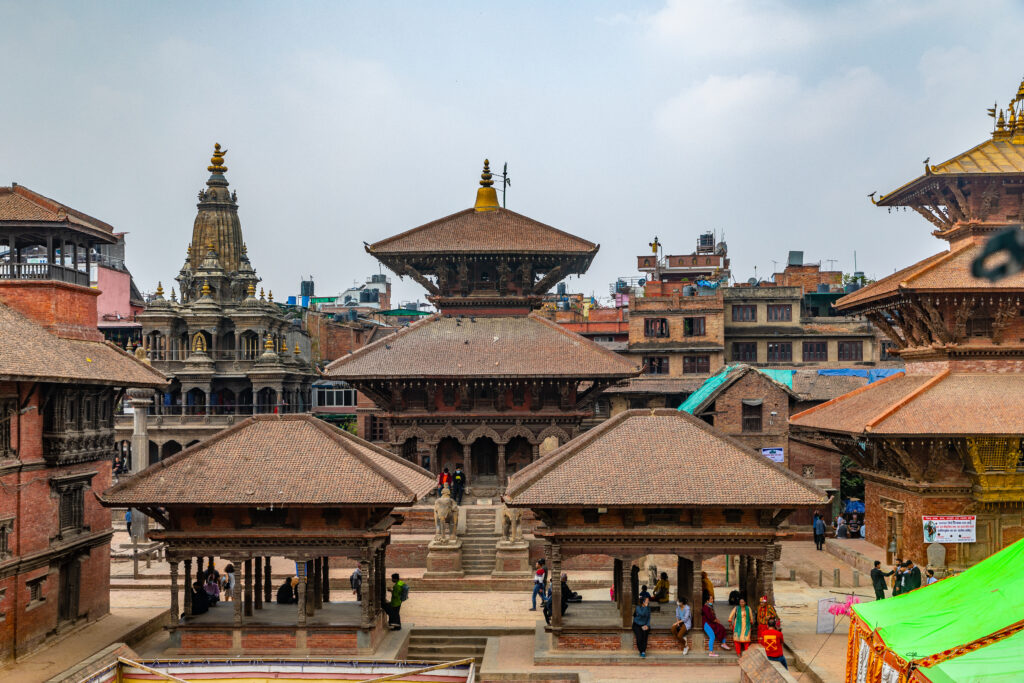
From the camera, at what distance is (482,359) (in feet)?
117

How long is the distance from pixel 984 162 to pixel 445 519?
20.2 m

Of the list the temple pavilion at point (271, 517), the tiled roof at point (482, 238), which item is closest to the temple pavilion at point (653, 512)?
the temple pavilion at point (271, 517)

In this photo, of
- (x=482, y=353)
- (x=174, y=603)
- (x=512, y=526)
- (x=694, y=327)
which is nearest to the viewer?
(x=174, y=603)

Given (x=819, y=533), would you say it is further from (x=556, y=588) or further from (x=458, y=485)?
(x=556, y=588)

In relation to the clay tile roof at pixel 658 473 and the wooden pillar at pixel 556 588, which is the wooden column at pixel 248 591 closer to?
the clay tile roof at pixel 658 473

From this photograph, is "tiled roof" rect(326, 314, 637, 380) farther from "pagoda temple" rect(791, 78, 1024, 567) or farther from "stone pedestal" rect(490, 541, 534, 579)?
"pagoda temple" rect(791, 78, 1024, 567)

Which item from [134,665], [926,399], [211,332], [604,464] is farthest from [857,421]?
[211,332]

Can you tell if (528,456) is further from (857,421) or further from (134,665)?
(134,665)

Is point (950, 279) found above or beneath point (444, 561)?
above

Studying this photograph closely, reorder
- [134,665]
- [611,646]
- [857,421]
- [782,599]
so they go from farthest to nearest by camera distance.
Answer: [857,421]
[782,599]
[611,646]
[134,665]

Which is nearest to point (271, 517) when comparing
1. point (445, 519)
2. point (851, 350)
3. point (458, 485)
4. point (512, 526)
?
point (445, 519)

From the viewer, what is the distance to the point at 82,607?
23266 mm

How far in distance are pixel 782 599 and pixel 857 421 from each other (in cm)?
603

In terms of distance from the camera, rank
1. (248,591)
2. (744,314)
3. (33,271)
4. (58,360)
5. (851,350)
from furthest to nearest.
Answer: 1. (744,314)
2. (851,350)
3. (33,271)
4. (248,591)
5. (58,360)
